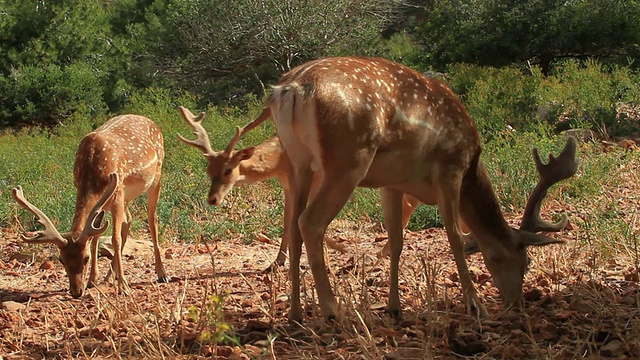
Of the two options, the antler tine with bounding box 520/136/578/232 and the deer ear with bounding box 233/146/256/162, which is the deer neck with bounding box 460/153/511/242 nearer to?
the antler tine with bounding box 520/136/578/232

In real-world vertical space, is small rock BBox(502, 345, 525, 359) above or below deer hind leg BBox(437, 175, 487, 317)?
below

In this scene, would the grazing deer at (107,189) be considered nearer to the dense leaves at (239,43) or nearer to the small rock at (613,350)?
the small rock at (613,350)

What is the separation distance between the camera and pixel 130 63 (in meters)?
33.2

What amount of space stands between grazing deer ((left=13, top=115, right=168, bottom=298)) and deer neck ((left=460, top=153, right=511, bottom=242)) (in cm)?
293

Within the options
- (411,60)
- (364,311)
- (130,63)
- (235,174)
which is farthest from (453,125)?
(130,63)

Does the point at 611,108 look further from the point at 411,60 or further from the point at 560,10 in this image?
the point at 411,60

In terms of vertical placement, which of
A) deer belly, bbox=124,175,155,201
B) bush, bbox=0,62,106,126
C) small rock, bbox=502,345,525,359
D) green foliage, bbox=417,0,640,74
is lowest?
bush, bbox=0,62,106,126

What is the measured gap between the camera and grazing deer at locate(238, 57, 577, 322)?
213 inches

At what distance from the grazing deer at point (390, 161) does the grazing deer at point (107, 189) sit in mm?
2373

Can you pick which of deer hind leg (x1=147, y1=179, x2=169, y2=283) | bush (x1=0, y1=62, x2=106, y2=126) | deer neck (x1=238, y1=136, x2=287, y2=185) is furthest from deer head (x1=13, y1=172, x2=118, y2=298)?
bush (x1=0, y1=62, x2=106, y2=126)

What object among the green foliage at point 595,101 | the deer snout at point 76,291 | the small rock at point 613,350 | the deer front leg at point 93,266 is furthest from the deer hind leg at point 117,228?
the green foliage at point 595,101

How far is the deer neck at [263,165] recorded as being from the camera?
9.55 m

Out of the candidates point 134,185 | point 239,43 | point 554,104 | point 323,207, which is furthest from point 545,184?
point 239,43

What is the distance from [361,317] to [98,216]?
12.4 ft
